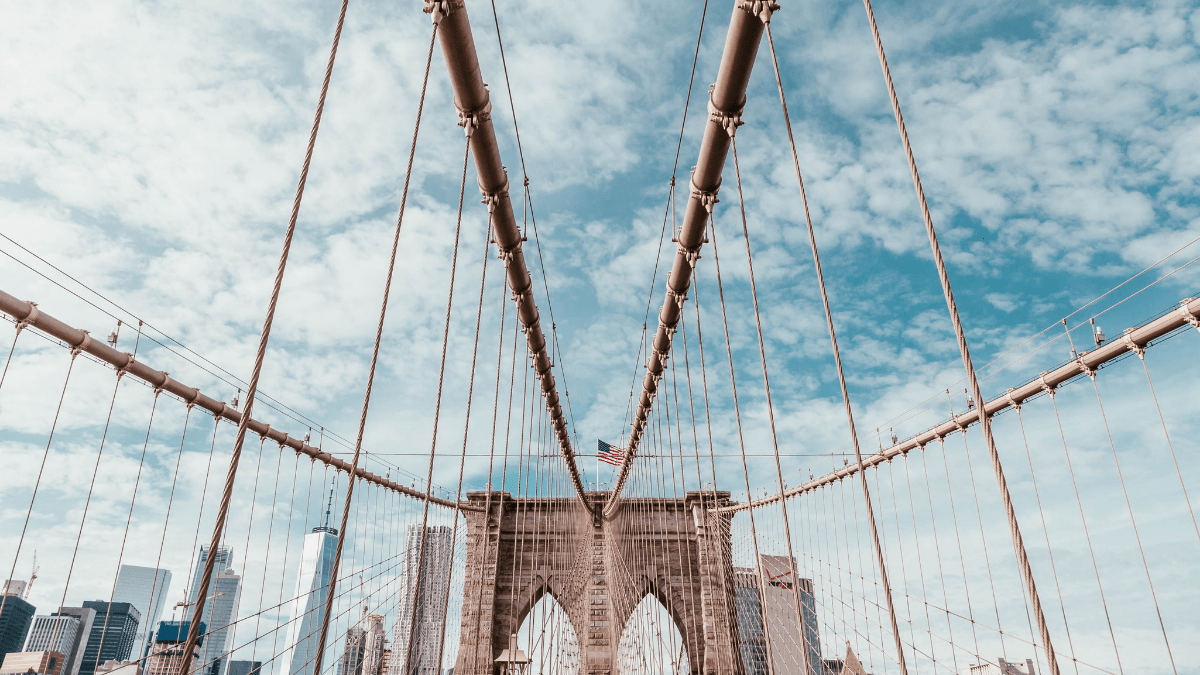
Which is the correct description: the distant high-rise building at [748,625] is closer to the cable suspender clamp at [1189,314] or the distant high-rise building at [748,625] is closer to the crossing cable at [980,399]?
the cable suspender clamp at [1189,314]

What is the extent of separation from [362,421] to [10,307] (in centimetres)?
475

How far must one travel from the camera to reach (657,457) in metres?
13.8

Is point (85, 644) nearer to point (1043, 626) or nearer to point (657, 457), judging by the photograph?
point (657, 457)

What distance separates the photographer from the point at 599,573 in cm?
2036

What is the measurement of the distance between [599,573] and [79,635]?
142m

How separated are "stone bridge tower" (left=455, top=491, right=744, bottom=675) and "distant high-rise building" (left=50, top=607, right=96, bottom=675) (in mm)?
129706

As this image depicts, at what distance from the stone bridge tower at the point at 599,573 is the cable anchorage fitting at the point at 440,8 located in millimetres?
16335

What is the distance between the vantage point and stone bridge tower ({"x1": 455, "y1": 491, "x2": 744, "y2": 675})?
18.5 metres

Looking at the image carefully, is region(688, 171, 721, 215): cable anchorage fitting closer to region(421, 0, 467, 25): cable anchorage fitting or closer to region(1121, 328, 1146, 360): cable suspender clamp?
region(421, 0, 467, 25): cable anchorage fitting

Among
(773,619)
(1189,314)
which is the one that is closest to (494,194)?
(1189,314)

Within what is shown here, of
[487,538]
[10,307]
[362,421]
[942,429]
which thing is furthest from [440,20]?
[487,538]

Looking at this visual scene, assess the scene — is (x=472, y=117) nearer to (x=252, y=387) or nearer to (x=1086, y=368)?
(x=252, y=387)

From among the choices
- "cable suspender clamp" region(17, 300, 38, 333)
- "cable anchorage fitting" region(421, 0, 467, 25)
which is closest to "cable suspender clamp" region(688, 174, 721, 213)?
"cable anchorage fitting" region(421, 0, 467, 25)

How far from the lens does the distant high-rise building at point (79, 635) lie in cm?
11242
